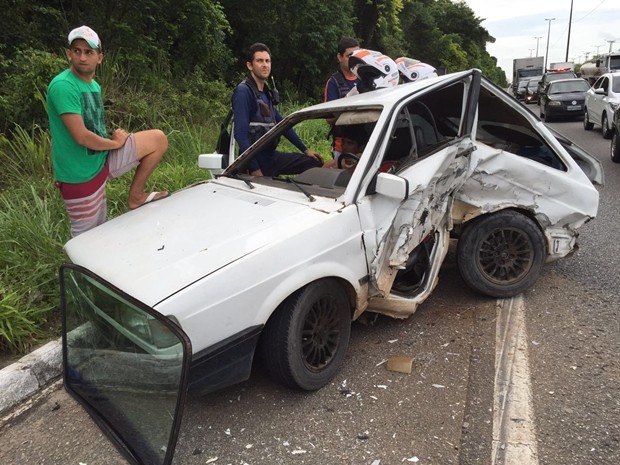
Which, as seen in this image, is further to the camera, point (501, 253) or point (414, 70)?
point (414, 70)

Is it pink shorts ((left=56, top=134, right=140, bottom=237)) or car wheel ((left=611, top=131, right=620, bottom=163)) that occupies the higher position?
pink shorts ((left=56, top=134, right=140, bottom=237))

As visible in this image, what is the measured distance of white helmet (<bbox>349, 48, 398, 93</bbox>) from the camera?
4.36 meters

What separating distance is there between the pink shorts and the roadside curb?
0.83 meters

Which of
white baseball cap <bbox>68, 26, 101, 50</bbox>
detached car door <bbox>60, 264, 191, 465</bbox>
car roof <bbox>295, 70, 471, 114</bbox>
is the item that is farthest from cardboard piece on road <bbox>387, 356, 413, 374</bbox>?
white baseball cap <bbox>68, 26, 101, 50</bbox>

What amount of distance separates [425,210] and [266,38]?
12181mm

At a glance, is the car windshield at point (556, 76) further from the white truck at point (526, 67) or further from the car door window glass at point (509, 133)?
the car door window glass at point (509, 133)

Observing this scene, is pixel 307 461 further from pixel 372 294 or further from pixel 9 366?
pixel 9 366

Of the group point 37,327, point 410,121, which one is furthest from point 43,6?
point 410,121

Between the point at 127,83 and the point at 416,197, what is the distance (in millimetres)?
6090

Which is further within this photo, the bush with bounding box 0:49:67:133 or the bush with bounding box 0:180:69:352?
the bush with bounding box 0:49:67:133

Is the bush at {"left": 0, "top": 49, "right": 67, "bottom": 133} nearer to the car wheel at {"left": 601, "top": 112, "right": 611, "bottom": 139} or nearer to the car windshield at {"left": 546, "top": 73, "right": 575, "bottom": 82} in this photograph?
the car wheel at {"left": 601, "top": 112, "right": 611, "bottom": 139}

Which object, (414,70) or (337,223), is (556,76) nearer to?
Result: (414,70)

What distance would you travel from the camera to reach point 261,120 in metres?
4.28

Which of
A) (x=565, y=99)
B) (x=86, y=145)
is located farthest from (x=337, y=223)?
(x=565, y=99)
